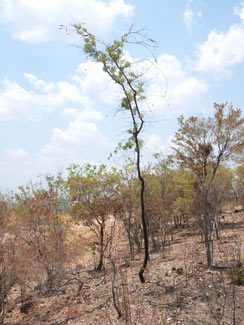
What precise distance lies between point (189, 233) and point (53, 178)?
650 inches

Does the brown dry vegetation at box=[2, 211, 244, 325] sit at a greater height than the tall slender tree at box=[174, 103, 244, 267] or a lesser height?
lesser

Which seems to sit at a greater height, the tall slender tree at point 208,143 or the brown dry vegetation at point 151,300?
the tall slender tree at point 208,143

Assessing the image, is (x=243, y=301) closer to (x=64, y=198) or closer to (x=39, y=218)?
(x=39, y=218)

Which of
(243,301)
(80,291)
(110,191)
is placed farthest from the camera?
(110,191)

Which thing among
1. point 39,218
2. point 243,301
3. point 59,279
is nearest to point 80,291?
point 59,279

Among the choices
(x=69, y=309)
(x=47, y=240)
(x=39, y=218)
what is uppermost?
(x=39, y=218)

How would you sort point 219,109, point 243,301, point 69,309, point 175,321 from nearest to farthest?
point 175,321, point 243,301, point 69,309, point 219,109

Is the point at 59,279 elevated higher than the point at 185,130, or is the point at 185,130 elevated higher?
the point at 185,130

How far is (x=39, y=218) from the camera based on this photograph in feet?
51.4

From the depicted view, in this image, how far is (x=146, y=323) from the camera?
7.57 m

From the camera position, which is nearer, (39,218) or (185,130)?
(185,130)

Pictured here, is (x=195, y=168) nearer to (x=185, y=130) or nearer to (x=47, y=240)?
(x=185, y=130)

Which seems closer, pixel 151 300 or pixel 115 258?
pixel 151 300

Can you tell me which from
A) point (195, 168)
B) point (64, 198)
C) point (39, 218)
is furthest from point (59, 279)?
point (195, 168)
